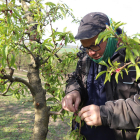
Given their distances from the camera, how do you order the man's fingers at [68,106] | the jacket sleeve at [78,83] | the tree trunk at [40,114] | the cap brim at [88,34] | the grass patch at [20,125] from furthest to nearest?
1. the grass patch at [20,125]
2. the tree trunk at [40,114]
3. the jacket sleeve at [78,83]
4. the man's fingers at [68,106]
5. the cap brim at [88,34]

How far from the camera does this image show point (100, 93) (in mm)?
1534

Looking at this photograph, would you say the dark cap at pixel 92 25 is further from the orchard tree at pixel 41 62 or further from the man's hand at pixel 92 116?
the man's hand at pixel 92 116

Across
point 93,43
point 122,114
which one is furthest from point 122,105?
point 93,43

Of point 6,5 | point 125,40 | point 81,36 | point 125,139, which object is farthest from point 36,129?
point 125,40

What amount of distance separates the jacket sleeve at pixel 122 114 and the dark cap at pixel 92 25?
0.68 m

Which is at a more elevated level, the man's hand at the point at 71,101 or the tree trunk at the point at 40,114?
the man's hand at the point at 71,101

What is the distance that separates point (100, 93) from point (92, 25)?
0.77 metres

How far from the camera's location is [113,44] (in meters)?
1.37

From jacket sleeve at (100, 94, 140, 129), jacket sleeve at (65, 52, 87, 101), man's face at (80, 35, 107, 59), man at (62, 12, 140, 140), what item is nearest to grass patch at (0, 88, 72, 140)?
jacket sleeve at (65, 52, 87, 101)

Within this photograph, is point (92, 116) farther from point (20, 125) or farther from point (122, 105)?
point (20, 125)

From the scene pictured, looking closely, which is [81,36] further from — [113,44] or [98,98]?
[98,98]

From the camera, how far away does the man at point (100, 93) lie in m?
1.01

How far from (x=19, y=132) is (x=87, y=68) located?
13.6ft

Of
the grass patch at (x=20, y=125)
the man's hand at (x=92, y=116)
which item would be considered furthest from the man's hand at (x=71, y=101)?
the grass patch at (x=20, y=125)
